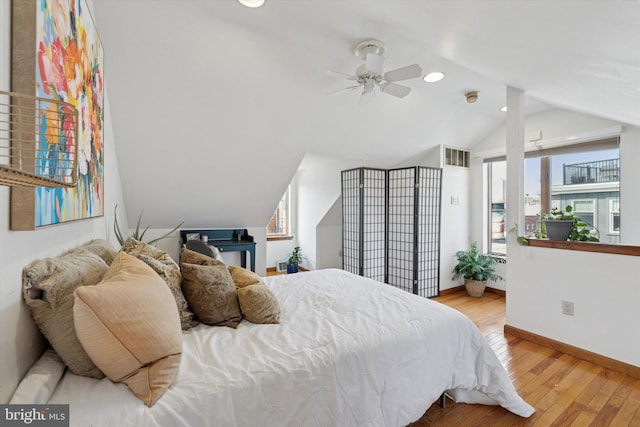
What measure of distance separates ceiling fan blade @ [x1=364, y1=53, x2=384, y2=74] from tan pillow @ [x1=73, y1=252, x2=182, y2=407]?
207 centimetres

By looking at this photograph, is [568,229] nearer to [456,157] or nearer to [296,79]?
[456,157]

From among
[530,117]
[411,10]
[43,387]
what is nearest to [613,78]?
[411,10]

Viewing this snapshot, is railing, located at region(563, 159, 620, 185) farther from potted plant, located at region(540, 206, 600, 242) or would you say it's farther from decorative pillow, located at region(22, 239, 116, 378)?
decorative pillow, located at region(22, 239, 116, 378)

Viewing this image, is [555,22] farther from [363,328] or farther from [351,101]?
[351,101]

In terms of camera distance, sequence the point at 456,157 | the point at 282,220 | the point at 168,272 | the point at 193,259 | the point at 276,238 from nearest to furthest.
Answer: the point at 168,272
the point at 193,259
the point at 456,157
the point at 276,238
the point at 282,220

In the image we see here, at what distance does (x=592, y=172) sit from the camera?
3514 millimetres

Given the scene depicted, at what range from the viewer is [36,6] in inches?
38.7

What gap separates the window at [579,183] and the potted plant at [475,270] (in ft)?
2.42

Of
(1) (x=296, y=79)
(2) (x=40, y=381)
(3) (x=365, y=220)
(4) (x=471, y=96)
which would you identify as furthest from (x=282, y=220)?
(2) (x=40, y=381)

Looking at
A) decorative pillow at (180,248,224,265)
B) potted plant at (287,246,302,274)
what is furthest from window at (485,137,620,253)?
potted plant at (287,246,302,274)

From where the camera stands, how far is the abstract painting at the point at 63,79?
95cm

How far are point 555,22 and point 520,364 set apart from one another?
8.10 ft

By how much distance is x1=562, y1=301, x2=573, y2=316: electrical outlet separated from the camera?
2.61 metres

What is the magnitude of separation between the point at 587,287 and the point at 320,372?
2628 mm
